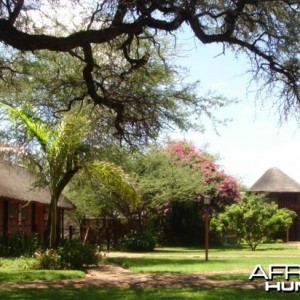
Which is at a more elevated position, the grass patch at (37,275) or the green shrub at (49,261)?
the green shrub at (49,261)

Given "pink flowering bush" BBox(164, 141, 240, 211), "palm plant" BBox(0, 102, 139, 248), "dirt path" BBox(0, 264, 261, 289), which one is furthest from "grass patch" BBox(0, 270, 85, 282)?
"pink flowering bush" BBox(164, 141, 240, 211)

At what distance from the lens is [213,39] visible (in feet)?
38.7

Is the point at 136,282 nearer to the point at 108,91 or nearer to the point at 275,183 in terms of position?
the point at 108,91

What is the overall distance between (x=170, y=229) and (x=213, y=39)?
27267 millimetres

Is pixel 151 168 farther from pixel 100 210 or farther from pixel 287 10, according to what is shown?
pixel 287 10

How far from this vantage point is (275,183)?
50.4 metres

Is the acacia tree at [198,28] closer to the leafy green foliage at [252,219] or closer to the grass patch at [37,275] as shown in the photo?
the grass patch at [37,275]

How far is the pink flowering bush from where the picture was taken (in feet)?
120

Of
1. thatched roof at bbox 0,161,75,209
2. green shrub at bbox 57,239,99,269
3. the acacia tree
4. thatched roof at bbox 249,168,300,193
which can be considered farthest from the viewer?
thatched roof at bbox 249,168,300,193

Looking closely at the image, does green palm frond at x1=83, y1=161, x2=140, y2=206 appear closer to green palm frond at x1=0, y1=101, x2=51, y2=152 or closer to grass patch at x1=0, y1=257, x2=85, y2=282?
green palm frond at x1=0, y1=101, x2=51, y2=152

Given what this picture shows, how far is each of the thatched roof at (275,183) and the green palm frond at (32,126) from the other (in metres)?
34.0

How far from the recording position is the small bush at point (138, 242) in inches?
1211

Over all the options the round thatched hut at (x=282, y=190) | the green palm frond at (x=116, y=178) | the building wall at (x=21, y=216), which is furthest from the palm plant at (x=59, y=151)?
the round thatched hut at (x=282, y=190)

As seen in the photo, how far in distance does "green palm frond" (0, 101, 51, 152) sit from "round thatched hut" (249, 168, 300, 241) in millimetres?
33651
